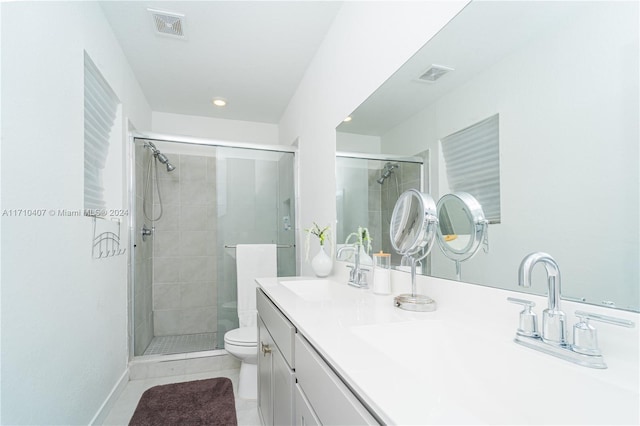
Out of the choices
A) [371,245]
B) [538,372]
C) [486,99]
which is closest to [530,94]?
[486,99]

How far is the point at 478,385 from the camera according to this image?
0.77 metres

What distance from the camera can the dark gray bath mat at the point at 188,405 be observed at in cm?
190

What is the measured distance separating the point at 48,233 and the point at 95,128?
95 centimetres

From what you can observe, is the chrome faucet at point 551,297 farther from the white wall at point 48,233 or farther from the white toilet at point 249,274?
the white toilet at point 249,274

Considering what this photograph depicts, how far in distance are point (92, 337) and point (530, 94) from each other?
2.19 metres

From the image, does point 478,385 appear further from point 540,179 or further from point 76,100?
point 76,100

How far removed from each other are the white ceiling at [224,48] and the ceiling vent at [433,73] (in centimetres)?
103

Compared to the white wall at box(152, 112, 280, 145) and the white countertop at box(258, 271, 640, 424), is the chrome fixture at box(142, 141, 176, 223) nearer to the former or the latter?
the white wall at box(152, 112, 280, 145)

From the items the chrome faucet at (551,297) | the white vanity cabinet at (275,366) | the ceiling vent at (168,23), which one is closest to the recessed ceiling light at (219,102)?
the ceiling vent at (168,23)

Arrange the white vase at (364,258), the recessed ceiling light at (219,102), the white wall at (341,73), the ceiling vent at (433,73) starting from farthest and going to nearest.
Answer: the recessed ceiling light at (219,102), the white vase at (364,258), the white wall at (341,73), the ceiling vent at (433,73)

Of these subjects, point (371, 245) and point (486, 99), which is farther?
point (371, 245)

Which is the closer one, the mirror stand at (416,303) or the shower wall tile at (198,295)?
the mirror stand at (416,303)

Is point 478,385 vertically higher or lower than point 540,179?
lower

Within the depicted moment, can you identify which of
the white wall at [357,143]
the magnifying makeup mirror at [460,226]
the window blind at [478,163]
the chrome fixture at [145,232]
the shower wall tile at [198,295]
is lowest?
the shower wall tile at [198,295]
